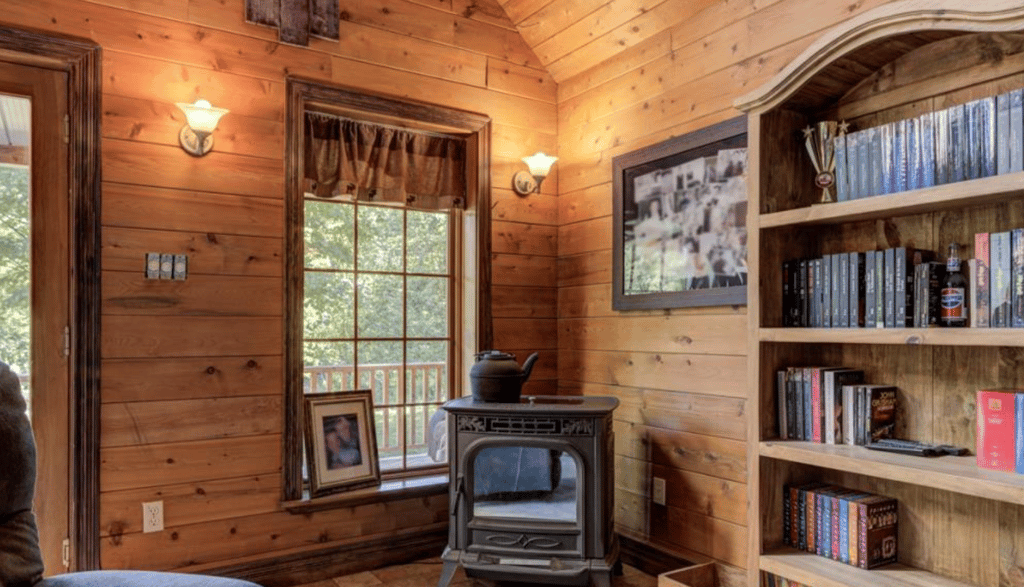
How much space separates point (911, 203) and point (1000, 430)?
66cm

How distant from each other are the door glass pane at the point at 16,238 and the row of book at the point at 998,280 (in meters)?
3.28

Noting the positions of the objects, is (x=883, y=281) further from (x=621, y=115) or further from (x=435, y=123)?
(x=435, y=123)

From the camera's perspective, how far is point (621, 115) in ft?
11.7

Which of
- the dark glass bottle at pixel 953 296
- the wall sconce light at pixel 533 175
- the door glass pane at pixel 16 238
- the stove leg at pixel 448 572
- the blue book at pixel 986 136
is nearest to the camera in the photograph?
the blue book at pixel 986 136

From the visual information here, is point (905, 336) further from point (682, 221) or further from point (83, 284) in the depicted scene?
point (83, 284)

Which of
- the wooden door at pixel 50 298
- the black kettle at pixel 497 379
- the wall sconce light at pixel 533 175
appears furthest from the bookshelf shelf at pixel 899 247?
the wooden door at pixel 50 298

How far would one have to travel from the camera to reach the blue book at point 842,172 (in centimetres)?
225

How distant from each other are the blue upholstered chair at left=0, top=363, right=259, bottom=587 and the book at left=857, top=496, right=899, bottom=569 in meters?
1.77

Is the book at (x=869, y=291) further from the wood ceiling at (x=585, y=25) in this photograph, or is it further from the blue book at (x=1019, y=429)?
the wood ceiling at (x=585, y=25)

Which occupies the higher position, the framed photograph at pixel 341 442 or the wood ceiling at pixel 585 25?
the wood ceiling at pixel 585 25

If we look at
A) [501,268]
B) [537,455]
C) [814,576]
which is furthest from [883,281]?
[501,268]

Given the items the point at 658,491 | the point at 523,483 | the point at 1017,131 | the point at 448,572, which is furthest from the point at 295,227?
the point at 1017,131

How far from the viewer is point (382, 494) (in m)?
3.37

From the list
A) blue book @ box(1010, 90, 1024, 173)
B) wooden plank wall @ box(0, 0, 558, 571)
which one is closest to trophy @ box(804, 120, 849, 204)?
blue book @ box(1010, 90, 1024, 173)
